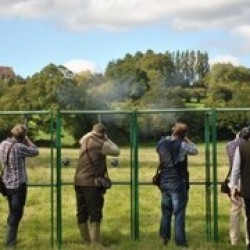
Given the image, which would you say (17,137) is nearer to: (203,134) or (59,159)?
(59,159)

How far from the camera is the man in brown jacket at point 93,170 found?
10000 mm

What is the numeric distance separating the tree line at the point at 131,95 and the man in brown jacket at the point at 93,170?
120 centimetres

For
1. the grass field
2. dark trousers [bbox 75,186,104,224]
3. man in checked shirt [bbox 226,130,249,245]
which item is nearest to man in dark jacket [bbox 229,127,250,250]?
man in checked shirt [bbox 226,130,249,245]

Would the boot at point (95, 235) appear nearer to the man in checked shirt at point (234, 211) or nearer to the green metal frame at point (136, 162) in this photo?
the green metal frame at point (136, 162)

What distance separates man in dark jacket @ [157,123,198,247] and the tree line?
179 cm

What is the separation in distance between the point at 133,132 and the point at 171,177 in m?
1.36

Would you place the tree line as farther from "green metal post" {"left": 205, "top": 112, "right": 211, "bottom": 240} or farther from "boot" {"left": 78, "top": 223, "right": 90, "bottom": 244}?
"boot" {"left": 78, "top": 223, "right": 90, "bottom": 244}

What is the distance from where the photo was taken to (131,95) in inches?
1464

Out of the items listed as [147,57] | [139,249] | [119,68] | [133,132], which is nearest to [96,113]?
[133,132]

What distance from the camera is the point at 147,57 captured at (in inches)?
2886

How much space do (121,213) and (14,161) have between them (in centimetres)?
462

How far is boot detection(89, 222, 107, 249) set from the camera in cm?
1008

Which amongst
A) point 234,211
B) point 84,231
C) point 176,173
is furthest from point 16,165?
point 234,211

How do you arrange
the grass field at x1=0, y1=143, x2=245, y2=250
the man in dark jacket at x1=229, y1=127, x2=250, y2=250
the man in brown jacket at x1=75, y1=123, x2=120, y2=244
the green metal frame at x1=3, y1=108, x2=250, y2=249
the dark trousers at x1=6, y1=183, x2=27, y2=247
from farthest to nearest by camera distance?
the grass field at x1=0, y1=143, x2=245, y2=250 → the green metal frame at x1=3, y1=108, x2=250, y2=249 → the man in brown jacket at x1=75, y1=123, x2=120, y2=244 → the dark trousers at x1=6, y1=183, x2=27, y2=247 → the man in dark jacket at x1=229, y1=127, x2=250, y2=250
